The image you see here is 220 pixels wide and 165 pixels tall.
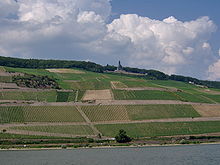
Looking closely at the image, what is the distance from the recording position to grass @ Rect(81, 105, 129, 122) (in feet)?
440

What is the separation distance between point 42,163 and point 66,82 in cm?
11186

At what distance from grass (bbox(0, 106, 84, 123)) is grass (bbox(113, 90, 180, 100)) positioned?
24330 millimetres

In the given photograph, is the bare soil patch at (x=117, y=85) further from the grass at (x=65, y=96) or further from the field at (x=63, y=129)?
the field at (x=63, y=129)

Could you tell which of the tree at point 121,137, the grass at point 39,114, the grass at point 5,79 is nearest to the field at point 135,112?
the grass at point 39,114

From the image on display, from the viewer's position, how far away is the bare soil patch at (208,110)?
14400 cm

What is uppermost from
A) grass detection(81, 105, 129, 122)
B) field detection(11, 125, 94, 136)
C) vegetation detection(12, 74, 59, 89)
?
vegetation detection(12, 74, 59, 89)

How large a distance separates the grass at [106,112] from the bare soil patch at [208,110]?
2623 centimetres

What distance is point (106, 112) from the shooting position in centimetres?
13812

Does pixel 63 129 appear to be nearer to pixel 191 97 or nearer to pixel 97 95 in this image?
pixel 97 95

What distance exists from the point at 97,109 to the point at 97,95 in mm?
17958

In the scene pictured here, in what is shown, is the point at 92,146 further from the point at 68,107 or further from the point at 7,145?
the point at 68,107

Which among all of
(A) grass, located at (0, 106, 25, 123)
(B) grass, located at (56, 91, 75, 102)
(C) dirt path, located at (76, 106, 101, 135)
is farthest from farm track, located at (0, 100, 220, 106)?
(B) grass, located at (56, 91, 75, 102)

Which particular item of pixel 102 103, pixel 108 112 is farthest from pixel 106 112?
pixel 102 103

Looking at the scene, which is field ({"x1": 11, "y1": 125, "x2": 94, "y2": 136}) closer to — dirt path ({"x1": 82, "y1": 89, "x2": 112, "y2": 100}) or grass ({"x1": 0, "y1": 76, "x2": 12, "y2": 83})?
dirt path ({"x1": 82, "y1": 89, "x2": 112, "y2": 100})
